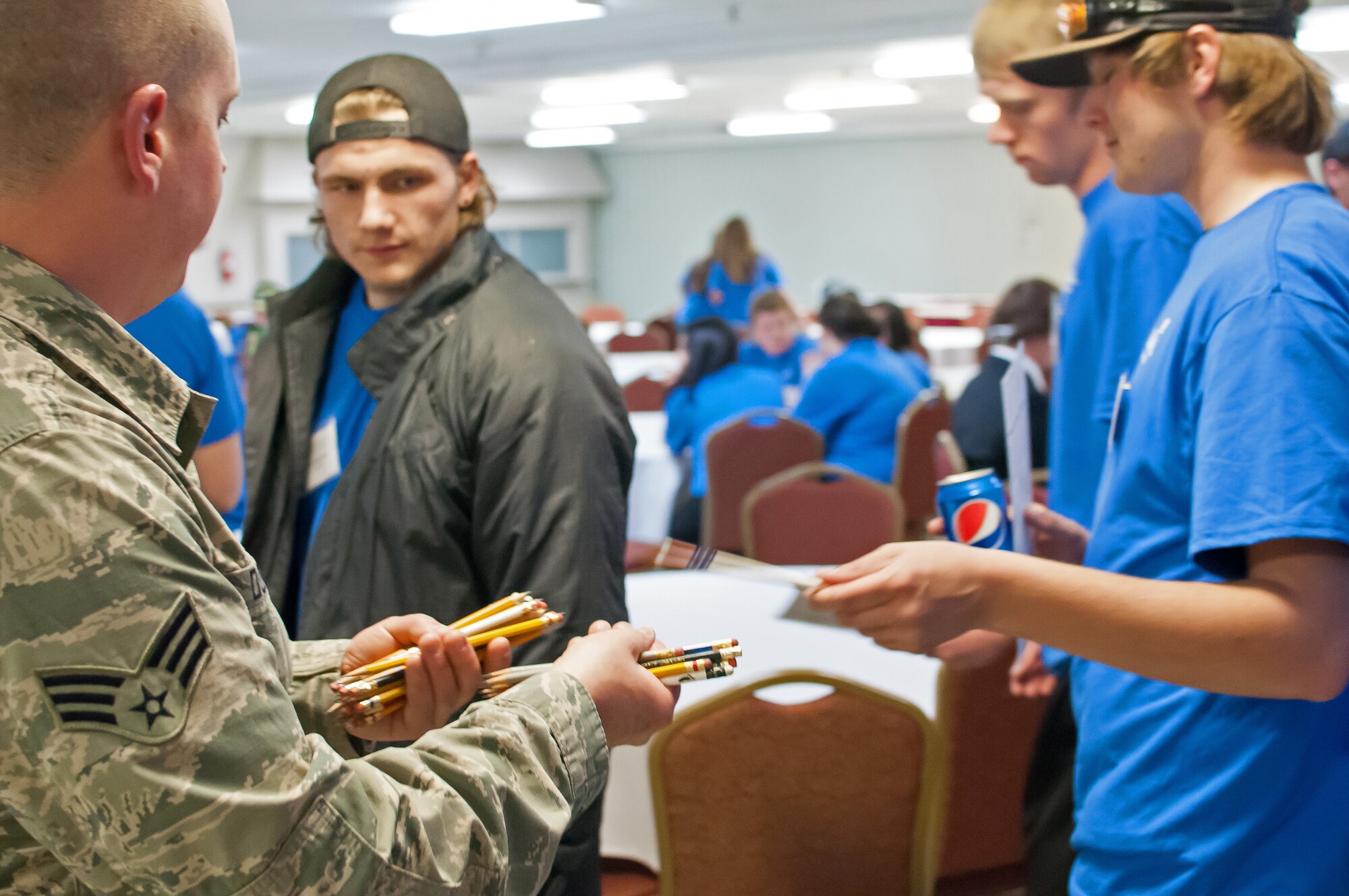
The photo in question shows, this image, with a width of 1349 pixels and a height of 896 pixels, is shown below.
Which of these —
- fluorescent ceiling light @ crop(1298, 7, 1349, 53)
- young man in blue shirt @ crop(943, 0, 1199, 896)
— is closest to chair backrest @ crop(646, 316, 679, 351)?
fluorescent ceiling light @ crop(1298, 7, 1349, 53)

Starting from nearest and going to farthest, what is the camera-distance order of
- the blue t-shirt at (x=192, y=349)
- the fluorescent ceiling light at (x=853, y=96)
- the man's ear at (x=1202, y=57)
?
the man's ear at (x=1202, y=57) < the blue t-shirt at (x=192, y=349) < the fluorescent ceiling light at (x=853, y=96)

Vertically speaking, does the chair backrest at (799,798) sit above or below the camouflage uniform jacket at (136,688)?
below

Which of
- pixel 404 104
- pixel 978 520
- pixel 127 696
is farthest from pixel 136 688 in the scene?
pixel 404 104

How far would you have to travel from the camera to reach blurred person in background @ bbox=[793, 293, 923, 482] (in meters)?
4.75

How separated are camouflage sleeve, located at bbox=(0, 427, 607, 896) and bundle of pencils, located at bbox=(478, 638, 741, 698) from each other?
0.26 m

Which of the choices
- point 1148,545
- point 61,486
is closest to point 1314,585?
point 1148,545

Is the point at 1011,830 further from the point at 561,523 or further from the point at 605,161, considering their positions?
the point at 605,161

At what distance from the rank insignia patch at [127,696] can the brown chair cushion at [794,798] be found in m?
1.36

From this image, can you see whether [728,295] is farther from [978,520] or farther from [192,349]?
[978,520]

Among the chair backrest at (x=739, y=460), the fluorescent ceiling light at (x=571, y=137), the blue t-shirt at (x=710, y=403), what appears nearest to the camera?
the chair backrest at (x=739, y=460)

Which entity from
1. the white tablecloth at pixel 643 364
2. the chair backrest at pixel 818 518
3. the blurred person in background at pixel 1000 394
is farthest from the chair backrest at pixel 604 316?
the chair backrest at pixel 818 518

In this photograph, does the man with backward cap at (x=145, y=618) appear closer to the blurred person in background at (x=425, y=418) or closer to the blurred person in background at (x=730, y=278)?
the blurred person in background at (x=425, y=418)

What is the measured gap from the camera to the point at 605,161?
18.3m

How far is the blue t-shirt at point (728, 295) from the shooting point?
920cm
